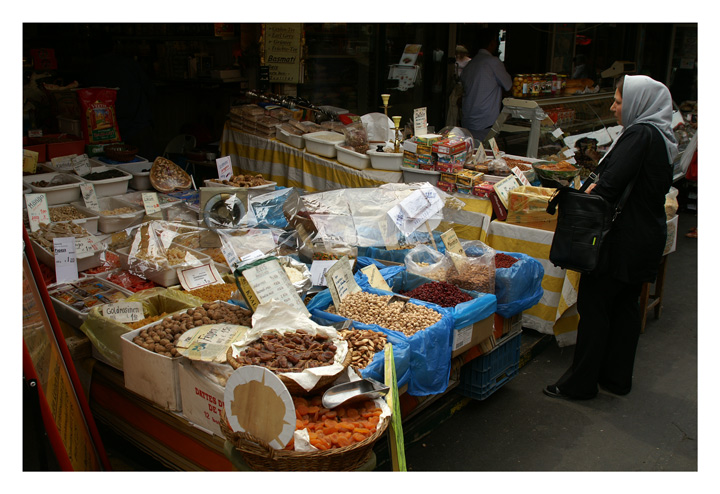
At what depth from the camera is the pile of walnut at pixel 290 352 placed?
2305mm

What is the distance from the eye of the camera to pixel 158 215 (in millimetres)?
4559

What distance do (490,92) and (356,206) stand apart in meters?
3.48

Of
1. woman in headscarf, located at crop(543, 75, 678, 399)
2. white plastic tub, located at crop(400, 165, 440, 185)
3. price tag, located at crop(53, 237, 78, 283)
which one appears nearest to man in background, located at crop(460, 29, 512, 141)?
white plastic tub, located at crop(400, 165, 440, 185)

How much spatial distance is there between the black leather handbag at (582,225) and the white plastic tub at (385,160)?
6.35 feet

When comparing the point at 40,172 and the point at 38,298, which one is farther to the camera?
the point at 40,172

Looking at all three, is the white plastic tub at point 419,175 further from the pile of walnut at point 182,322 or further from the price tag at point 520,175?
the pile of walnut at point 182,322

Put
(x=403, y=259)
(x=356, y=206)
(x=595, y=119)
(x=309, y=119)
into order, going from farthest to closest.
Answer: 1. (x=595, y=119)
2. (x=309, y=119)
3. (x=356, y=206)
4. (x=403, y=259)

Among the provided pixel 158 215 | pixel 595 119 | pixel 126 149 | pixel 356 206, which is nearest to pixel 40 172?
pixel 126 149

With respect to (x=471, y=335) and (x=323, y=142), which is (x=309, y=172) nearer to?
(x=323, y=142)

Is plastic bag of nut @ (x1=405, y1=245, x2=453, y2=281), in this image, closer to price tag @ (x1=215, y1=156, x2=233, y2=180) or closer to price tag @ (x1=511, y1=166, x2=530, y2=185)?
price tag @ (x1=511, y1=166, x2=530, y2=185)

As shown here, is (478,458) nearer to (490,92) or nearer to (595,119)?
(490,92)

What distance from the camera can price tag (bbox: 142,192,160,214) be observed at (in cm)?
454

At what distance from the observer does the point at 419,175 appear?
5180mm

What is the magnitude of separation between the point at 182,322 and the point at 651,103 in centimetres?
269
